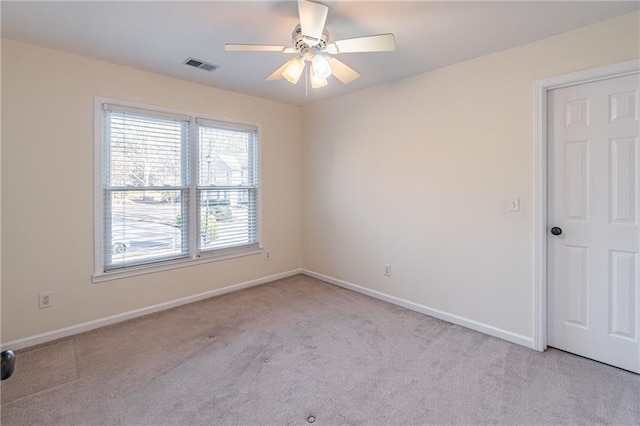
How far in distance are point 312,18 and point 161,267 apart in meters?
2.85

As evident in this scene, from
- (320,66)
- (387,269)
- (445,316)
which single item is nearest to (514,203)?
(445,316)

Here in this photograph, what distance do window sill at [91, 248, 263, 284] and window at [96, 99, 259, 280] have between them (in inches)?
0.5

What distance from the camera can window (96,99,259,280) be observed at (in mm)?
3107

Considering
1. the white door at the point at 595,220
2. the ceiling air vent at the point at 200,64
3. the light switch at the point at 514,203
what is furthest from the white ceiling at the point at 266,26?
the light switch at the point at 514,203

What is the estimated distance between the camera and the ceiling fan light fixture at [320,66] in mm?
→ 2182

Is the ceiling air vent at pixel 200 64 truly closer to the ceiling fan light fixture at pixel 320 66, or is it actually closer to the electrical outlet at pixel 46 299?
the ceiling fan light fixture at pixel 320 66

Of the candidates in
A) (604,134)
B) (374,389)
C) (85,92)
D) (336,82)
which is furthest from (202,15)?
(604,134)

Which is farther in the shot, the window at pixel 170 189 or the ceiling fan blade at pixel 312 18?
the window at pixel 170 189

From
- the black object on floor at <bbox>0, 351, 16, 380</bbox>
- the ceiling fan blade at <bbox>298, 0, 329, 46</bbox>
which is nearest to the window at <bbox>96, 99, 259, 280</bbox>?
the ceiling fan blade at <bbox>298, 0, 329, 46</bbox>

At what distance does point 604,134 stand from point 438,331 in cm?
201

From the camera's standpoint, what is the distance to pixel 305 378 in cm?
225

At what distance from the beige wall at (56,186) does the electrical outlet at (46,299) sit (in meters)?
0.03

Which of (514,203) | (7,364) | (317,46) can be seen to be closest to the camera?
(7,364)

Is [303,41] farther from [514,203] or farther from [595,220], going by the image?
[595,220]
